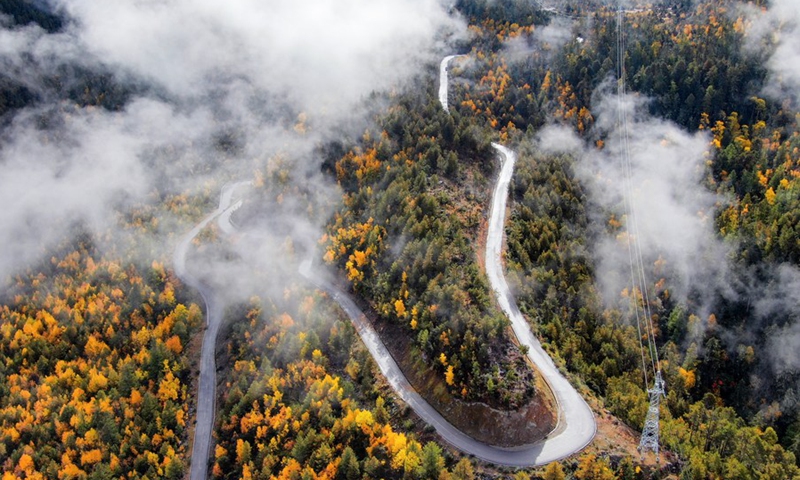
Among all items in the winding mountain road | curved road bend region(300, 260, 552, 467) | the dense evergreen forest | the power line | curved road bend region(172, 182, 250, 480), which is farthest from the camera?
curved road bend region(172, 182, 250, 480)

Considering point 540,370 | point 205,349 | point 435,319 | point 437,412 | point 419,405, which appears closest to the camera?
point 437,412

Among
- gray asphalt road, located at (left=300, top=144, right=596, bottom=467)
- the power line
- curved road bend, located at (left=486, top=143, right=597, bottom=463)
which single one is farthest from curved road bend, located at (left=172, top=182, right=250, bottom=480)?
the power line

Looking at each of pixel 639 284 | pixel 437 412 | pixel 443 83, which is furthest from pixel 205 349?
pixel 443 83

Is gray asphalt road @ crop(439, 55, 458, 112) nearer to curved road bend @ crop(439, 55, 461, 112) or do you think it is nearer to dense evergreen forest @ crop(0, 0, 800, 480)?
curved road bend @ crop(439, 55, 461, 112)

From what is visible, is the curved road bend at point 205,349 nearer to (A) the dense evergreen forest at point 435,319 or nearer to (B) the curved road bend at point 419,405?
(A) the dense evergreen forest at point 435,319

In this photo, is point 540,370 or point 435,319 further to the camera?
point 435,319

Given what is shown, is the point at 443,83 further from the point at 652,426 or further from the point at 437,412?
the point at 652,426

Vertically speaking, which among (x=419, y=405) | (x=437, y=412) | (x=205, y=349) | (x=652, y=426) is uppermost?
(x=652, y=426)
